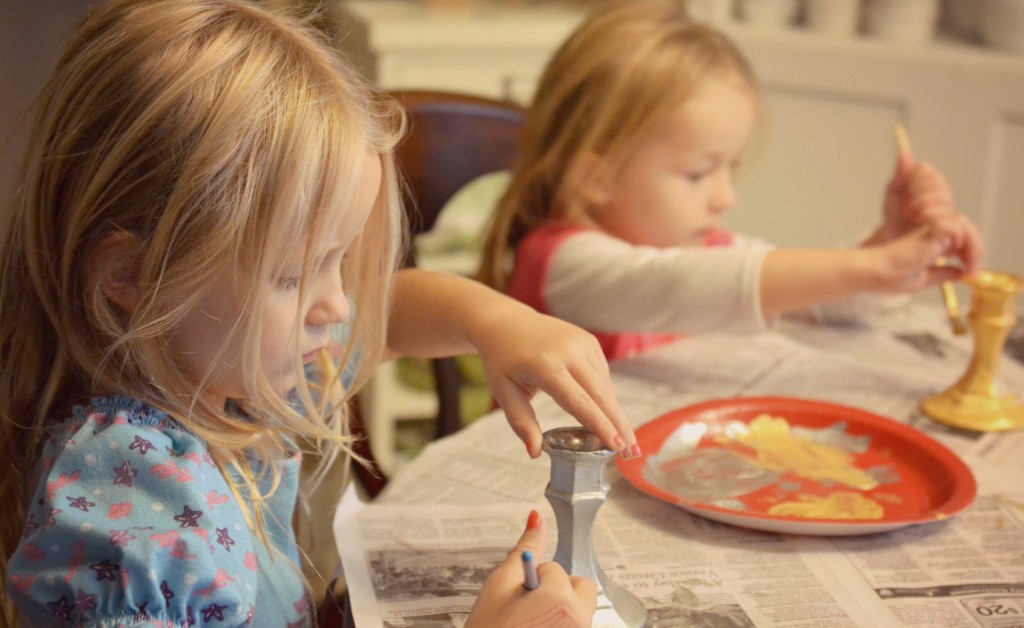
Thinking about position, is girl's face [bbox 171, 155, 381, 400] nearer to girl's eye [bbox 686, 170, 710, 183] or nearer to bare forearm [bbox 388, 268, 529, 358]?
bare forearm [bbox 388, 268, 529, 358]

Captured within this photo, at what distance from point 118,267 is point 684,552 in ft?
1.45

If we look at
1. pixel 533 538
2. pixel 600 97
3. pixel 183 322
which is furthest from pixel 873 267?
pixel 183 322

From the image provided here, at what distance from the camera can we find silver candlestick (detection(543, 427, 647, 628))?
0.71 metres

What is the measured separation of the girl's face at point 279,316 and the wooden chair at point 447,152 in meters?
0.62

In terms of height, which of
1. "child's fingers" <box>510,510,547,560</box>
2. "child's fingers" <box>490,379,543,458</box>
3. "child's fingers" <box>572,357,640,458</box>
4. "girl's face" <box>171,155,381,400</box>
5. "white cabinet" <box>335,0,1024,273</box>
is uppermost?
"girl's face" <box>171,155,381,400</box>

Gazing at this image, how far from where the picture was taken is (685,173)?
1.34m

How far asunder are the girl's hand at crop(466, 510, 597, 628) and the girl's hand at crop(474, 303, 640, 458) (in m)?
0.09

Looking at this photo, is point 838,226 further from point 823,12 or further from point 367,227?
point 367,227

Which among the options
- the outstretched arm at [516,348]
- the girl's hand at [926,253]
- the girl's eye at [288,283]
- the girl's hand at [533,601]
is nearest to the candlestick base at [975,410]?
the girl's hand at [926,253]

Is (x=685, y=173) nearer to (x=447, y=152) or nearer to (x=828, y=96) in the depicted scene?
(x=447, y=152)

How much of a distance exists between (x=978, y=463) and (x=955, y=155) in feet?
4.28

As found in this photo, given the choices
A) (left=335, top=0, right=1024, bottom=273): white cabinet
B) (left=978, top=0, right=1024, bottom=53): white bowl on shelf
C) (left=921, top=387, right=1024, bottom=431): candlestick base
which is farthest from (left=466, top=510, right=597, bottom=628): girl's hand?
(left=978, top=0, right=1024, bottom=53): white bowl on shelf

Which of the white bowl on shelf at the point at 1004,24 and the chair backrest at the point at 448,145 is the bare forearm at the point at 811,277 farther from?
the white bowl on shelf at the point at 1004,24

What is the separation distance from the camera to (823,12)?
224cm
